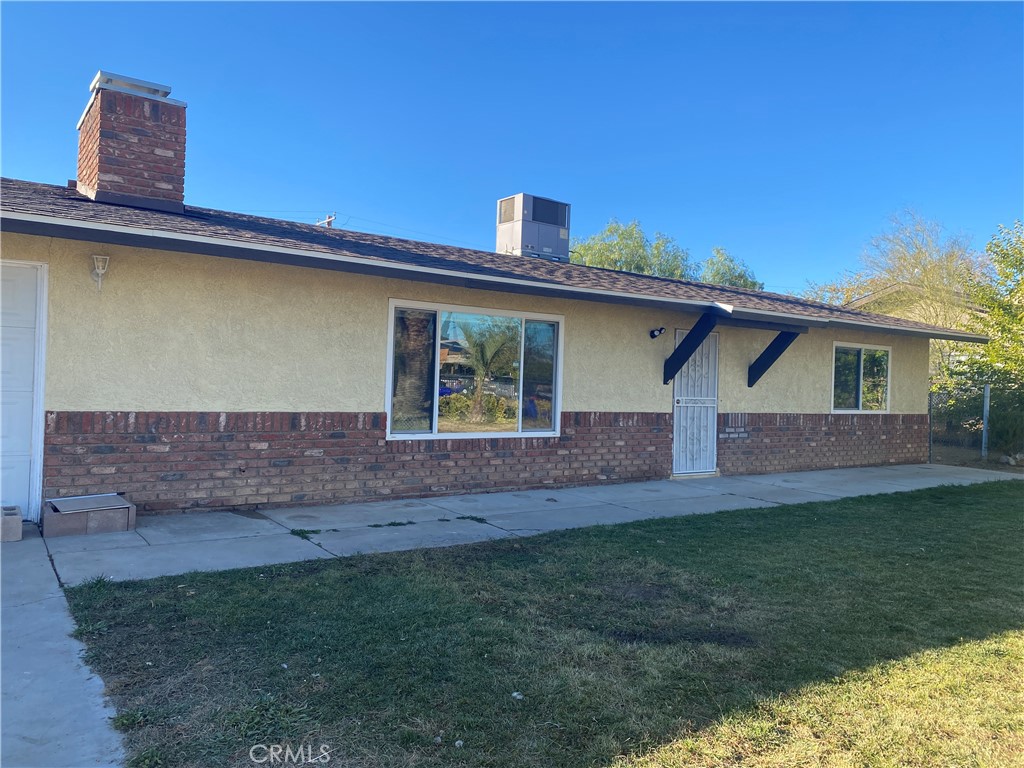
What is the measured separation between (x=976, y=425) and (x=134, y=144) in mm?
17970

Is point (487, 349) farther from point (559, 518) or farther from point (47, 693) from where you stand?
point (47, 693)

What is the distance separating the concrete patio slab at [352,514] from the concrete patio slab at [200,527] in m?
0.25

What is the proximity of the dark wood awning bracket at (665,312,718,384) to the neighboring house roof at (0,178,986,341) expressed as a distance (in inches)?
8.7

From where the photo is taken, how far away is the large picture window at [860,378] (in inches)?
539

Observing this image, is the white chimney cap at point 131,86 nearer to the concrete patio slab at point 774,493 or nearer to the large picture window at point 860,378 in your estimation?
the concrete patio slab at point 774,493

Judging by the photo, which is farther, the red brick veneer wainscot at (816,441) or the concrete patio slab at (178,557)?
the red brick veneer wainscot at (816,441)

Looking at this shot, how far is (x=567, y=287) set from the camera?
889cm

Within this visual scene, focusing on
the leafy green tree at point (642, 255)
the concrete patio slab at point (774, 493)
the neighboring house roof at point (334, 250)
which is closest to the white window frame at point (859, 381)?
the neighboring house roof at point (334, 250)

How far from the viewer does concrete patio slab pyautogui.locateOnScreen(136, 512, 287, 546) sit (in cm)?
627

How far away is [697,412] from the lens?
11.6 metres

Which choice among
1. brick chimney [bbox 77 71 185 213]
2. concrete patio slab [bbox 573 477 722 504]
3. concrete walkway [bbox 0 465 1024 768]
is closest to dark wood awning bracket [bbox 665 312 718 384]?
concrete patio slab [bbox 573 477 722 504]

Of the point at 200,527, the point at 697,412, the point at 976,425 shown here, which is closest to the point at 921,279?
the point at 976,425

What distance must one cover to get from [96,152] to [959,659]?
29.4ft

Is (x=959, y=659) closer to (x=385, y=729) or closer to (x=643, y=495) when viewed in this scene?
(x=385, y=729)
